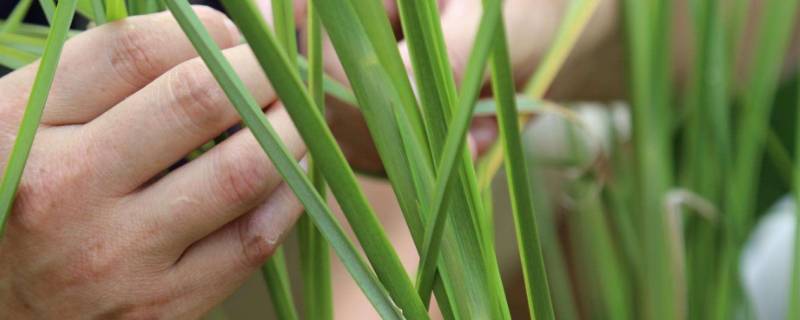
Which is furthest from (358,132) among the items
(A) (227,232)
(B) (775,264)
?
(B) (775,264)

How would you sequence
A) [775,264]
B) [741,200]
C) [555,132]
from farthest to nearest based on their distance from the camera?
[555,132] → [775,264] → [741,200]

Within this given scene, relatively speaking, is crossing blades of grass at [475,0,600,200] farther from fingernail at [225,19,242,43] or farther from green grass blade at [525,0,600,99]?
fingernail at [225,19,242,43]

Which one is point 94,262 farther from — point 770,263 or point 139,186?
point 770,263

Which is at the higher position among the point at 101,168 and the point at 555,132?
the point at 555,132

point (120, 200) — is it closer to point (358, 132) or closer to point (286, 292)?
point (286, 292)

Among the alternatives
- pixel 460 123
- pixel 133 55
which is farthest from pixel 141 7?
pixel 460 123

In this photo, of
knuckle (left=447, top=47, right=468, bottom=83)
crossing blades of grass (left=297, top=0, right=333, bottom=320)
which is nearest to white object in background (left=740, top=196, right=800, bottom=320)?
knuckle (left=447, top=47, right=468, bottom=83)

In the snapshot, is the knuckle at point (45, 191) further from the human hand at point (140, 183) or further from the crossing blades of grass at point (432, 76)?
the crossing blades of grass at point (432, 76)
